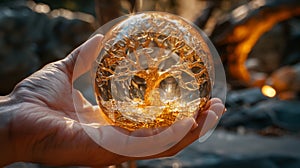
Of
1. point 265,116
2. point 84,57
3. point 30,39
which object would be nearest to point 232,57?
point 265,116

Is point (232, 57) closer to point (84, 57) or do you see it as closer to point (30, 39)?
point (30, 39)

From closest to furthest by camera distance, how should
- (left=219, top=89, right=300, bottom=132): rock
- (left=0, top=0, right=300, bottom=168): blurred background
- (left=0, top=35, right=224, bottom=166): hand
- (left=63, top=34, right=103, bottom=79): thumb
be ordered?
(left=0, top=35, right=224, bottom=166): hand
(left=63, top=34, right=103, bottom=79): thumb
(left=0, top=0, right=300, bottom=168): blurred background
(left=219, top=89, right=300, bottom=132): rock

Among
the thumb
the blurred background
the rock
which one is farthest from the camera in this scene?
the rock

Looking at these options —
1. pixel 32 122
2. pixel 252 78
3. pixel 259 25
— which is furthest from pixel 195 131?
pixel 252 78

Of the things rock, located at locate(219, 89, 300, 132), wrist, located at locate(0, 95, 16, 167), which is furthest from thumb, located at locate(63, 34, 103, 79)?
rock, located at locate(219, 89, 300, 132)

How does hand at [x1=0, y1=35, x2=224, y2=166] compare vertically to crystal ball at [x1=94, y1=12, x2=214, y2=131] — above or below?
below

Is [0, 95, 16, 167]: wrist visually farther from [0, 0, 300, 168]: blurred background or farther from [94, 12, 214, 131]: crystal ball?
[0, 0, 300, 168]: blurred background

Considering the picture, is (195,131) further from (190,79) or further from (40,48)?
(40,48)

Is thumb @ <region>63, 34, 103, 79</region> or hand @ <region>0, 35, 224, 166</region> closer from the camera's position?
hand @ <region>0, 35, 224, 166</region>
